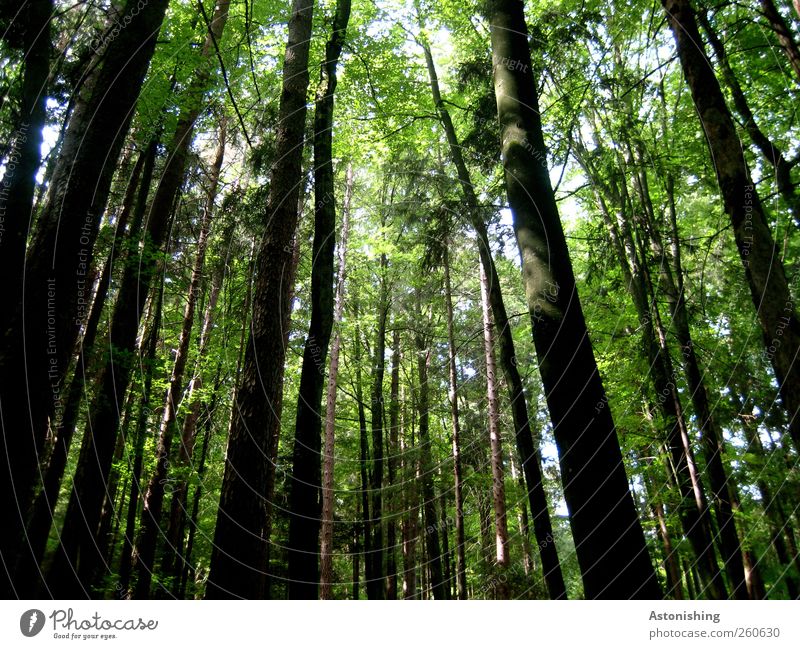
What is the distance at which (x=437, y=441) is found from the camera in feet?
51.8

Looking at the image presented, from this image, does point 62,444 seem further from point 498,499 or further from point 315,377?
point 498,499

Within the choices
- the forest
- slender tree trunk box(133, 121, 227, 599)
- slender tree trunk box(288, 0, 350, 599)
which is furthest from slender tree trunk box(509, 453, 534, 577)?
slender tree trunk box(288, 0, 350, 599)

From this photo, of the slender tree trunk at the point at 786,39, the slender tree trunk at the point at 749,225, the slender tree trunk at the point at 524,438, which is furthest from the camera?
the slender tree trunk at the point at 524,438

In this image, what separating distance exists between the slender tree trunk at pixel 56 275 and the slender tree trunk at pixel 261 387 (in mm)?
1984

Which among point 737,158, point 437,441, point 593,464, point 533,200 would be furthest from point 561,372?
point 437,441

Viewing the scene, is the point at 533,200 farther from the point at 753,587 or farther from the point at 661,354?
the point at 753,587

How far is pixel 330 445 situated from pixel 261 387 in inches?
343

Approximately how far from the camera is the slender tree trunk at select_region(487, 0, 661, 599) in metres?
3.05

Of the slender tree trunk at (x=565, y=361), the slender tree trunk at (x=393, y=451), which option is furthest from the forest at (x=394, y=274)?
the slender tree trunk at (x=393, y=451)

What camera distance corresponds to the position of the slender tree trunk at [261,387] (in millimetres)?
5027

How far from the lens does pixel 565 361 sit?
11.5ft

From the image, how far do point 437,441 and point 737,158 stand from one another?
13.0m

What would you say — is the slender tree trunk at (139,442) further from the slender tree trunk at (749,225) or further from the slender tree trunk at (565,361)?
the slender tree trunk at (749,225)

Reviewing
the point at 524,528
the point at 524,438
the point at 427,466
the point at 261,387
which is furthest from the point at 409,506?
the point at 261,387
